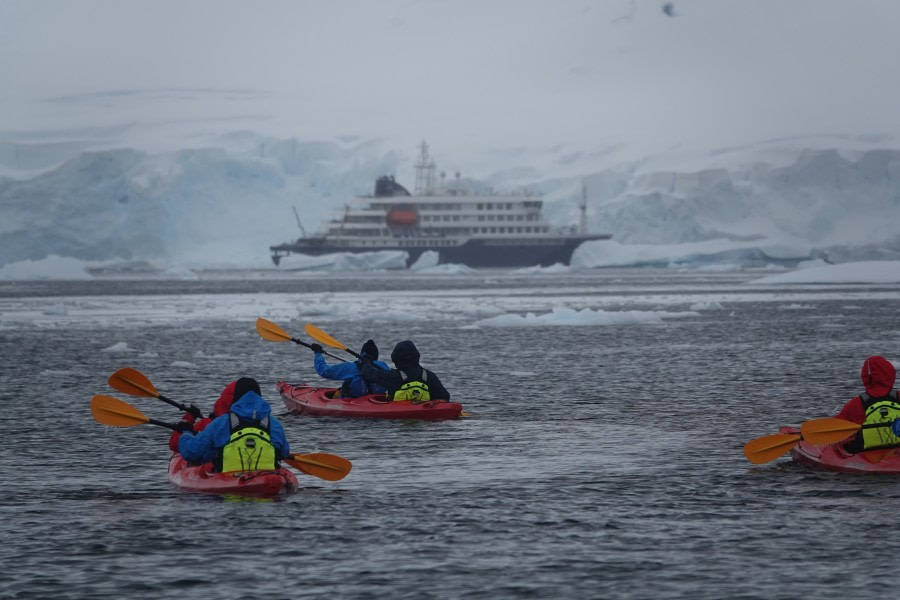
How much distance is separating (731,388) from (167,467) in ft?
35.6

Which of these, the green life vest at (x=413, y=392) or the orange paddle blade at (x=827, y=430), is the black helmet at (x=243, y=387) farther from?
the green life vest at (x=413, y=392)

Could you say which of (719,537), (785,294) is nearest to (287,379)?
(719,537)

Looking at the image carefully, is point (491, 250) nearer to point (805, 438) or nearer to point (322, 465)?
point (805, 438)

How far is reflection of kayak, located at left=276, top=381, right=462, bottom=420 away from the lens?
1752 cm

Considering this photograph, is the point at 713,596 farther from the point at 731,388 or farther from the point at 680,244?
the point at 680,244

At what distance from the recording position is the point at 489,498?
12.2 m

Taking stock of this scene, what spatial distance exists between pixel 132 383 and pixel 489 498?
4484mm

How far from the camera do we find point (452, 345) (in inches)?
1289

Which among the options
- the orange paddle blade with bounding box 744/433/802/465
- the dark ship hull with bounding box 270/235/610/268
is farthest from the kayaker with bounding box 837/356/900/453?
the dark ship hull with bounding box 270/235/610/268

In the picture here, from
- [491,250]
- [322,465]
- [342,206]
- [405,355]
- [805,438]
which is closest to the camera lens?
[322,465]

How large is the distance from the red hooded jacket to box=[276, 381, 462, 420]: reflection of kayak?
5.98 m

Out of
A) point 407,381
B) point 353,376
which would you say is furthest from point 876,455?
point 353,376

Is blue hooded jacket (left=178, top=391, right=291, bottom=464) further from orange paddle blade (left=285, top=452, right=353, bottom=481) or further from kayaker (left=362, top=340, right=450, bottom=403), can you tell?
kayaker (left=362, top=340, right=450, bottom=403)

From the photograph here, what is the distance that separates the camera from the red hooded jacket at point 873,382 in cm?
1252
